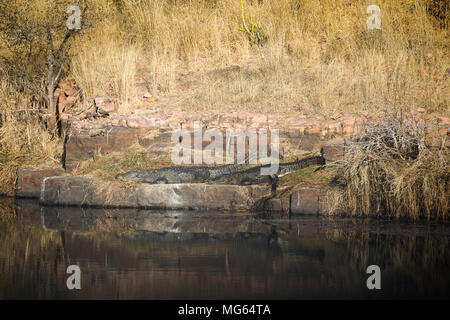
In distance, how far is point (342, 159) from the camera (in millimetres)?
9430

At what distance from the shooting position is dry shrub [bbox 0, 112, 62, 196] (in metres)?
11.7

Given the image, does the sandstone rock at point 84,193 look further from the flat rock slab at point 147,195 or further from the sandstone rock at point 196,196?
the sandstone rock at point 196,196

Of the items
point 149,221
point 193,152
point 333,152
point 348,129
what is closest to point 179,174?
point 193,152

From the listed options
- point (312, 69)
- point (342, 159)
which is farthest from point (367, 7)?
point (342, 159)

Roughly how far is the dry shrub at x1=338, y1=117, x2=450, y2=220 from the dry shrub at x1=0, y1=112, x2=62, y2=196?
665cm

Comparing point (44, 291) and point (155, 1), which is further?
point (155, 1)

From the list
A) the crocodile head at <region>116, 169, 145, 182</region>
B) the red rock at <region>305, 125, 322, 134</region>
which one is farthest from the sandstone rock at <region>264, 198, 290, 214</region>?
the red rock at <region>305, 125, 322, 134</region>

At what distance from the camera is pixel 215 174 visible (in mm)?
10461

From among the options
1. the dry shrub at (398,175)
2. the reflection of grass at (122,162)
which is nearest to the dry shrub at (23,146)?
the reflection of grass at (122,162)

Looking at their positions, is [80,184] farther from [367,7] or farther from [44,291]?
[367,7]

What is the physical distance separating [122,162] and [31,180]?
1.97 m

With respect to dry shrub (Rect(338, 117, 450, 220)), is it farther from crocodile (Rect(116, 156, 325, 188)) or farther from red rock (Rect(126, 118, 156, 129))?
red rock (Rect(126, 118, 156, 129))

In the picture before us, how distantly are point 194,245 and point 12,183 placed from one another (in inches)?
255

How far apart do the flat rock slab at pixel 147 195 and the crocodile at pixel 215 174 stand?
15.6 inches
